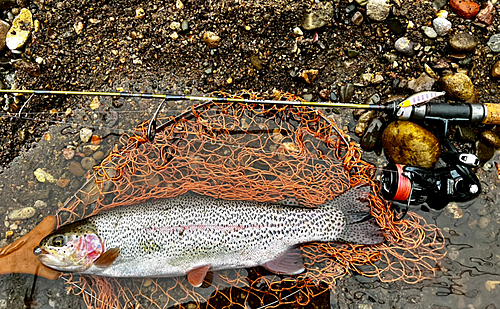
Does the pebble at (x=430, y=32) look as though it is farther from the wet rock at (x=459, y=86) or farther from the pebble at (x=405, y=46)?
the wet rock at (x=459, y=86)

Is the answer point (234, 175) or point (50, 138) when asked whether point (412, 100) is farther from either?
point (50, 138)

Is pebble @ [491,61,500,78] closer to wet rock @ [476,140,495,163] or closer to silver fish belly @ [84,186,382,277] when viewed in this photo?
wet rock @ [476,140,495,163]

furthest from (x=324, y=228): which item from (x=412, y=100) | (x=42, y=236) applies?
(x=42, y=236)

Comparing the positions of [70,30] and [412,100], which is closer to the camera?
[412,100]

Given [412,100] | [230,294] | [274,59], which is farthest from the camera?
[274,59]

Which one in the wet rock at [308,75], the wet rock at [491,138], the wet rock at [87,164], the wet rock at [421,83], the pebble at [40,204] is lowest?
the pebble at [40,204]

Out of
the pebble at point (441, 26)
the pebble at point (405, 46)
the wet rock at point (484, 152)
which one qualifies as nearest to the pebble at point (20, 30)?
the pebble at point (405, 46)
